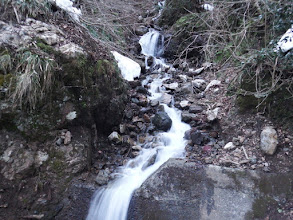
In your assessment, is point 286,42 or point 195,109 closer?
point 286,42

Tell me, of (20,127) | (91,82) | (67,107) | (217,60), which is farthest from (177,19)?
(20,127)

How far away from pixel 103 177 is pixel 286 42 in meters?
3.21

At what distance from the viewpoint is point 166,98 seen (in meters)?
5.48

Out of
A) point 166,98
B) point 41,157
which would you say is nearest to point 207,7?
point 166,98

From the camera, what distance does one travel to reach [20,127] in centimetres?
330

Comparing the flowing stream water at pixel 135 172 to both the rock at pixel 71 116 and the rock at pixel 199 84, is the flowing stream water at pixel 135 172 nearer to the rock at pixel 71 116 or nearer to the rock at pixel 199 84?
the rock at pixel 199 84

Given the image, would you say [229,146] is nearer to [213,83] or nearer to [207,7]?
[213,83]

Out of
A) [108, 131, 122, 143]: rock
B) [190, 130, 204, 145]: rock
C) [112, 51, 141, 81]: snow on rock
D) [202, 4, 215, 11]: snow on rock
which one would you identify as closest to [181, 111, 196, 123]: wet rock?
[190, 130, 204, 145]: rock

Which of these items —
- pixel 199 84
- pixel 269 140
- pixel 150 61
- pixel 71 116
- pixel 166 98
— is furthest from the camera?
pixel 150 61

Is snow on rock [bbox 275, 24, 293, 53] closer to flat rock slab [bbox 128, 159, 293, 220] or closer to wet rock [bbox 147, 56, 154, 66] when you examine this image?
flat rock slab [bbox 128, 159, 293, 220]

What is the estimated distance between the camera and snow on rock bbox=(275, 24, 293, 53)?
3.25 m

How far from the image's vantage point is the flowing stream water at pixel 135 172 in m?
3.23

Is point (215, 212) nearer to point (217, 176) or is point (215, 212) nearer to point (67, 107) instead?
point (217, 176)

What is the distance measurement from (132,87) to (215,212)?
3441 mm
